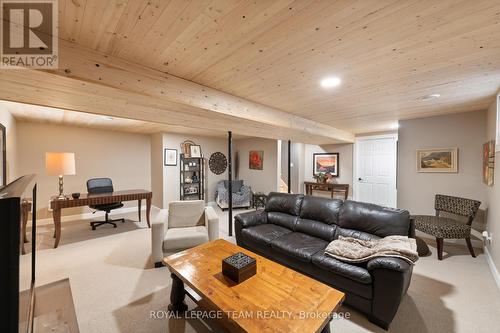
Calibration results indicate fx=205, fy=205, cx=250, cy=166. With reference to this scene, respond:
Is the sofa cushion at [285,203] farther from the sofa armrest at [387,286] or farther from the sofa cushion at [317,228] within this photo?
the sofa armrest at [387,286]

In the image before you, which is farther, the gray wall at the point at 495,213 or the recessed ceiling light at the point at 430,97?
the recessed ceiling light at the point at 430,97

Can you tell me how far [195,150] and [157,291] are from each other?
4.30 meters

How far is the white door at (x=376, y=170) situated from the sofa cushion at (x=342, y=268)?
429 centimetres

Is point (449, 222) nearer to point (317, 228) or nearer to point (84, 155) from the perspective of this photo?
point (317, 228)

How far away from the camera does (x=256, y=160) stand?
6.65m

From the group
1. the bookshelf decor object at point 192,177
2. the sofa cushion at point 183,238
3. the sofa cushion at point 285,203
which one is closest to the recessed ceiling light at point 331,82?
the sofa cushion at point 285,203

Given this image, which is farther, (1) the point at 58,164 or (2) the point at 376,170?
(2) the point at 376,170

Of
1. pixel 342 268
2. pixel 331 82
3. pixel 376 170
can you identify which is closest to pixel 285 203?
pixel 342 268

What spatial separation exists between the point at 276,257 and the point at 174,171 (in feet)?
13.6

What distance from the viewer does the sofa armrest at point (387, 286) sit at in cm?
165

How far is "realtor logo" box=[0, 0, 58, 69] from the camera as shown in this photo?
1.21 metres

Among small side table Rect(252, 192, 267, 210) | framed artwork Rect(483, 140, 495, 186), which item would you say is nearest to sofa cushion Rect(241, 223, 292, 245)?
framed artwork Rect(483, 140, 495, 186)

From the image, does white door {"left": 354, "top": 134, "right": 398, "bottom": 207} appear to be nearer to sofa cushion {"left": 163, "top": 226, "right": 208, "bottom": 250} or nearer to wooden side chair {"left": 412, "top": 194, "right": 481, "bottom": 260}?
wooden side chair {"left": 412, "top": 194, "right": 481, "bottom": 260}

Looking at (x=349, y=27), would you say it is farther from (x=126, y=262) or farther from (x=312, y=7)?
(x=126, y=262)
